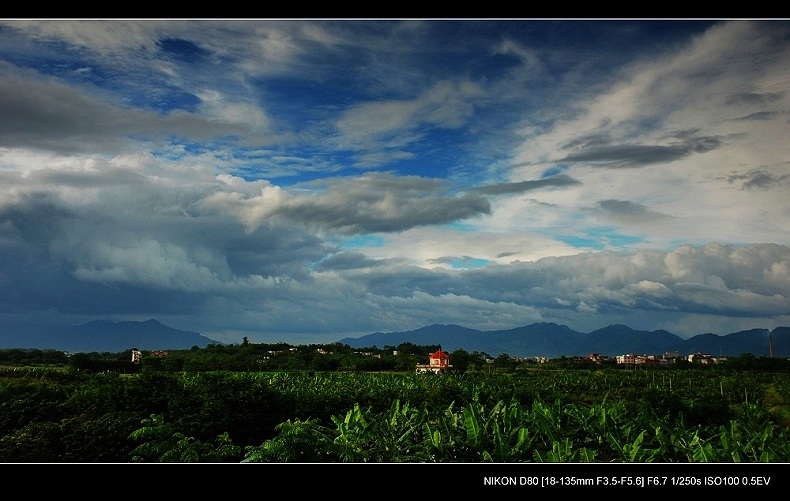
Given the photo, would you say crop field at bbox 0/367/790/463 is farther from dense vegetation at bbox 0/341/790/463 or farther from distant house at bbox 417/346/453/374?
distant house at bbox 417/346/453/374

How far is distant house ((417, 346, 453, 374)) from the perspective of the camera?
20.7 metres

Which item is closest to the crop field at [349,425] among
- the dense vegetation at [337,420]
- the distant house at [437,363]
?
the dense vegetation at [337,420]

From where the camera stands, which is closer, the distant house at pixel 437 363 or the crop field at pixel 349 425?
the crop field at pixel 349 425

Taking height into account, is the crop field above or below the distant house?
above

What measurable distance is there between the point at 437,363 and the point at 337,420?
15.9 metres

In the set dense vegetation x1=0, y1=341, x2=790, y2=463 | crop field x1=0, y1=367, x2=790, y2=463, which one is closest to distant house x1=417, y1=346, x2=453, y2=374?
dense vegetation x1=0, y1=341, x2=790, y2=463

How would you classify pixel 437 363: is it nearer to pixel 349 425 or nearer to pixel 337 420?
pixel 337 420

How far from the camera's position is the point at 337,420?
210 inches

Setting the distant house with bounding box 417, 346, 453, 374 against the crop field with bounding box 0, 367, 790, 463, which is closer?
the crop field with bounding box 0, 367, 790, 463

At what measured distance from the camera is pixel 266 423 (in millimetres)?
8734

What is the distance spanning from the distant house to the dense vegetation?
15.1ft

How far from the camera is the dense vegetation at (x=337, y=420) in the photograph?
3602mm

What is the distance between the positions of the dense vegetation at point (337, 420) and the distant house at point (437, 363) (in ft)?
15.1

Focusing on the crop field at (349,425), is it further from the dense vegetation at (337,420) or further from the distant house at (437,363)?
the distant house at (437,363)
